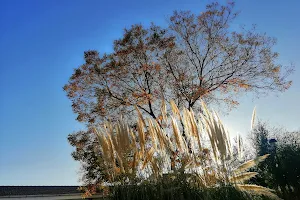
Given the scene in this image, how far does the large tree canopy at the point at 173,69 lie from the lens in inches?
425

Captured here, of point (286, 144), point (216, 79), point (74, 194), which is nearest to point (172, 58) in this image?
point (216, 79)

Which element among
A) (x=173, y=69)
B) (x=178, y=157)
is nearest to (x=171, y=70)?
(x=173, y=69)

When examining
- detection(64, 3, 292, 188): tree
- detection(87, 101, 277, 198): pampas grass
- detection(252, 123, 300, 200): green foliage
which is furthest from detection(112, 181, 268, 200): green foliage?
detection(64, 3, 292, 188): tree

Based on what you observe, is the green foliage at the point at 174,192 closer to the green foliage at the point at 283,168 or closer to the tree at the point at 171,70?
the green foliage at the point at 283,168

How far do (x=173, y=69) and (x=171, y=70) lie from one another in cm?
10

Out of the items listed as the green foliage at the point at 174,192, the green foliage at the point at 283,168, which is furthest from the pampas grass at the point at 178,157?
the green foliage at the point at 283,168

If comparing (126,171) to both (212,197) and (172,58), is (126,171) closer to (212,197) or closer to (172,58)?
(212,197)

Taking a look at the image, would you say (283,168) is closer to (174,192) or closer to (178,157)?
(178,157)

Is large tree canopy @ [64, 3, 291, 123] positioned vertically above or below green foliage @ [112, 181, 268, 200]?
above

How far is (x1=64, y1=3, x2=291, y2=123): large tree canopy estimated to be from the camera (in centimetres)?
1080

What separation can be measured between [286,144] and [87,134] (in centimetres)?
671

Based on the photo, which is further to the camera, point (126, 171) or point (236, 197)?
point (126, 171)

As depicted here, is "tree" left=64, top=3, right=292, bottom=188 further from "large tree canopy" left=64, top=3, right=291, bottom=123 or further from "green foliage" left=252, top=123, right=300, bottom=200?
"green foliage" left=252, top=123, right=300, bottom=200

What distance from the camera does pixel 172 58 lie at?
1091cm
